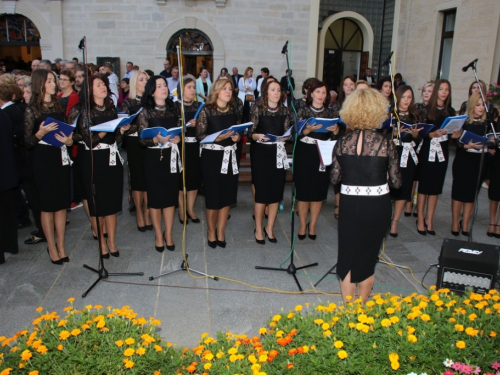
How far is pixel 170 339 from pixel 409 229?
166 inches

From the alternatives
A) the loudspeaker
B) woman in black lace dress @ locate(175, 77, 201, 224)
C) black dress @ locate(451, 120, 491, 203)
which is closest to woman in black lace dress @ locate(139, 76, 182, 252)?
woman in black lace dress @ locate(175, 77, 201, 224)

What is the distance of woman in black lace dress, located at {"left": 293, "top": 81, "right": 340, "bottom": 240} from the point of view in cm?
567

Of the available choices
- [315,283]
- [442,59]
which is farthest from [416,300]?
[442,59]

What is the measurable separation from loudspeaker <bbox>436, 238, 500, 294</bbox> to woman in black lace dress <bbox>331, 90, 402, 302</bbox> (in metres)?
1.00

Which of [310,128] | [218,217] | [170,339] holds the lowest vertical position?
[170,339]

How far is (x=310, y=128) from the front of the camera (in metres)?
5.34

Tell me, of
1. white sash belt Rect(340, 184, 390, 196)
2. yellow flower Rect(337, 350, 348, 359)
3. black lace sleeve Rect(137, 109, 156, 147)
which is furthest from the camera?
black lace sleeve Rect(137, 109, 156, 147)

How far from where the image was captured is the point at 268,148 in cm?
569

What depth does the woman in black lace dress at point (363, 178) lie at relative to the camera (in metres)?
3.62

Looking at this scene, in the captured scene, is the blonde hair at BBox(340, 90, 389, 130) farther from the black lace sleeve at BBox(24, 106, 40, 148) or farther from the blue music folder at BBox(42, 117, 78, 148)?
the black lace sleeve at BBox(24, 106, 40, 148)

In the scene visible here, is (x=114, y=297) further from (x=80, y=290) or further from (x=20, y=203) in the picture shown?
(x=20, y=203)

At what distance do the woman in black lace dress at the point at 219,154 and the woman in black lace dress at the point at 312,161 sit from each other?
82 cm

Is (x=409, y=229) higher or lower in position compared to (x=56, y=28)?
lower

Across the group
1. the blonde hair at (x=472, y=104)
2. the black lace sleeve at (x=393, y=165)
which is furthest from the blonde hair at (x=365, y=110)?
the blonde hair at (x=472, y=104)
